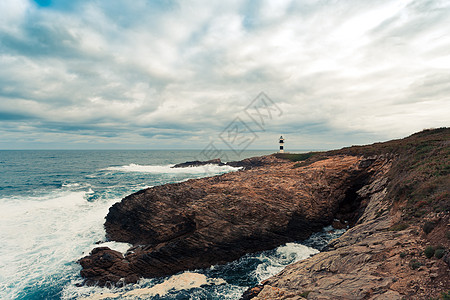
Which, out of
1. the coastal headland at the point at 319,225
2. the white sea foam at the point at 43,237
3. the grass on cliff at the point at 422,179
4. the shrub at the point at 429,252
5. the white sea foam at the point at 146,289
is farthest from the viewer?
the white sea foam at the point at 43,237

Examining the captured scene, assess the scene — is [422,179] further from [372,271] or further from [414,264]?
[372,271]

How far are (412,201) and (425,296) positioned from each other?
304 inches

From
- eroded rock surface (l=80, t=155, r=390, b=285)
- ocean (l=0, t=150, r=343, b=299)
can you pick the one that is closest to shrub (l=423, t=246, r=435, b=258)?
ocean (l=0, t=150, r=343, b=299)

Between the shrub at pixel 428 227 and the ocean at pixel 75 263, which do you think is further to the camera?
the ocean at pixel 75 263

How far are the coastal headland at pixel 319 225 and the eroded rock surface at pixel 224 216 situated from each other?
0.30 feet

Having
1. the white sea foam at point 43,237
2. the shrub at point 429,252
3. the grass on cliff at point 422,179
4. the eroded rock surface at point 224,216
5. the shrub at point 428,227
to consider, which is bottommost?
the white sea foam at point 43,237

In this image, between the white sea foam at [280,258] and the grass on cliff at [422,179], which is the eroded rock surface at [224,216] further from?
the grass on cliff at [422,179]

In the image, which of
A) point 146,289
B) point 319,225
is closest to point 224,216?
point 146,289

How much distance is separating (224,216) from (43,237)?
21.2 meters

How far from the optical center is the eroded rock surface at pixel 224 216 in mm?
→ 17453

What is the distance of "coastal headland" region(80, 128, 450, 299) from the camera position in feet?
28.6

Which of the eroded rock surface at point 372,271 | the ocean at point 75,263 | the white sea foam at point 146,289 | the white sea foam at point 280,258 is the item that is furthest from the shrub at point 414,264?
the white sea foam at point 146,289

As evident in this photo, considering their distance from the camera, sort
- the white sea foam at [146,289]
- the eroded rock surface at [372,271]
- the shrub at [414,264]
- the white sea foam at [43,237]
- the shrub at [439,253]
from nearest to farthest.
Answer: the eroded rock surface at [372,271] → the shrub at [439,253] → the shrub at [414,264] → the white sea foam at [146,289] → the white sea foam at [43,237]

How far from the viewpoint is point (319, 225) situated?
21625 millimetres
